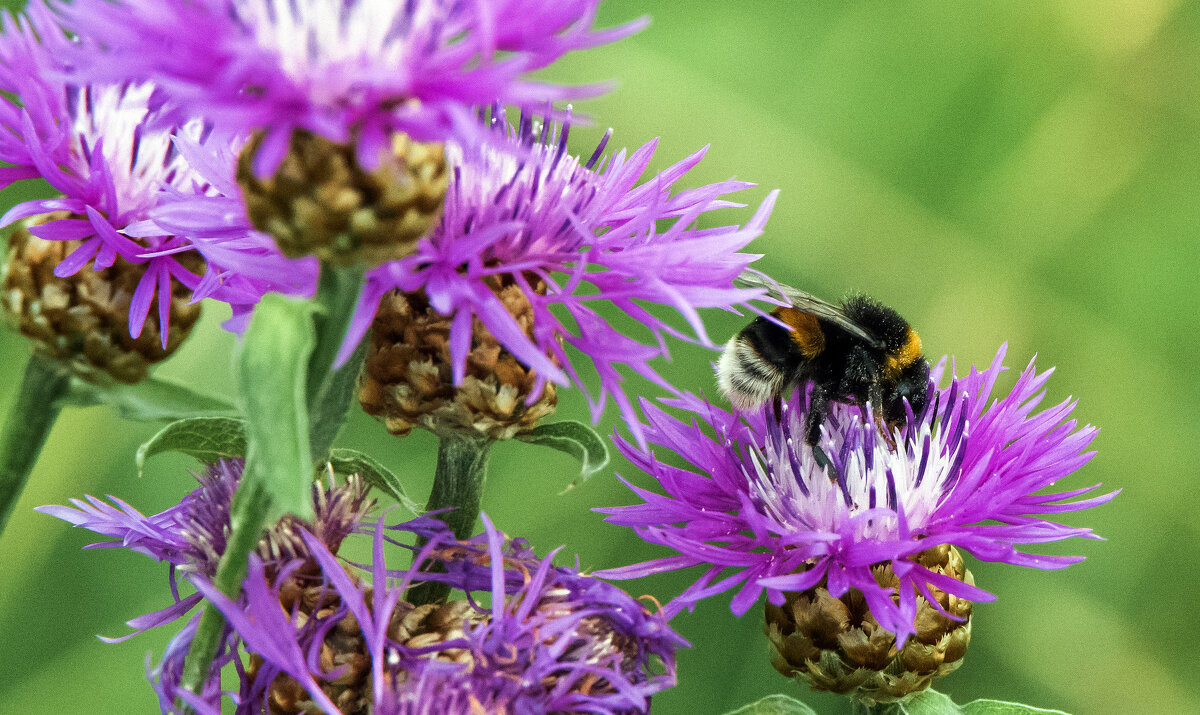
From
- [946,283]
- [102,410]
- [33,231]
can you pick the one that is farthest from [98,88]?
[946,283]

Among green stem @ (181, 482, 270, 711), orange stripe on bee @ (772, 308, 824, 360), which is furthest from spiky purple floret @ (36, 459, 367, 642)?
orange stripe on bee @ (772, 308, 824, 360)

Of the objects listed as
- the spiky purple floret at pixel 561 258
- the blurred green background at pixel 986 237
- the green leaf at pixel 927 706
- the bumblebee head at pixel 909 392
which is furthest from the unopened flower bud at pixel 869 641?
the blurred green background at pixel 986 237

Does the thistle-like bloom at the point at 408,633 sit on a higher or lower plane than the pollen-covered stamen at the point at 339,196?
lower

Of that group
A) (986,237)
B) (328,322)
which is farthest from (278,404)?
(986,237)

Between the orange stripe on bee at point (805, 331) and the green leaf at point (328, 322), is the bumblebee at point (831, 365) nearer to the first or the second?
the orange stripe on bee at point (805, 331)

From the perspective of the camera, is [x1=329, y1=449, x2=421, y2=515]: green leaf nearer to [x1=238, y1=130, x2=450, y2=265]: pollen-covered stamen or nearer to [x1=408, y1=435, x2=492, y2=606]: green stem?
[x1=408, y1=435, x2=492, y2=606]: green stem

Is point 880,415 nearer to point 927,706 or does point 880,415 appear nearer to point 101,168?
point 927,706
